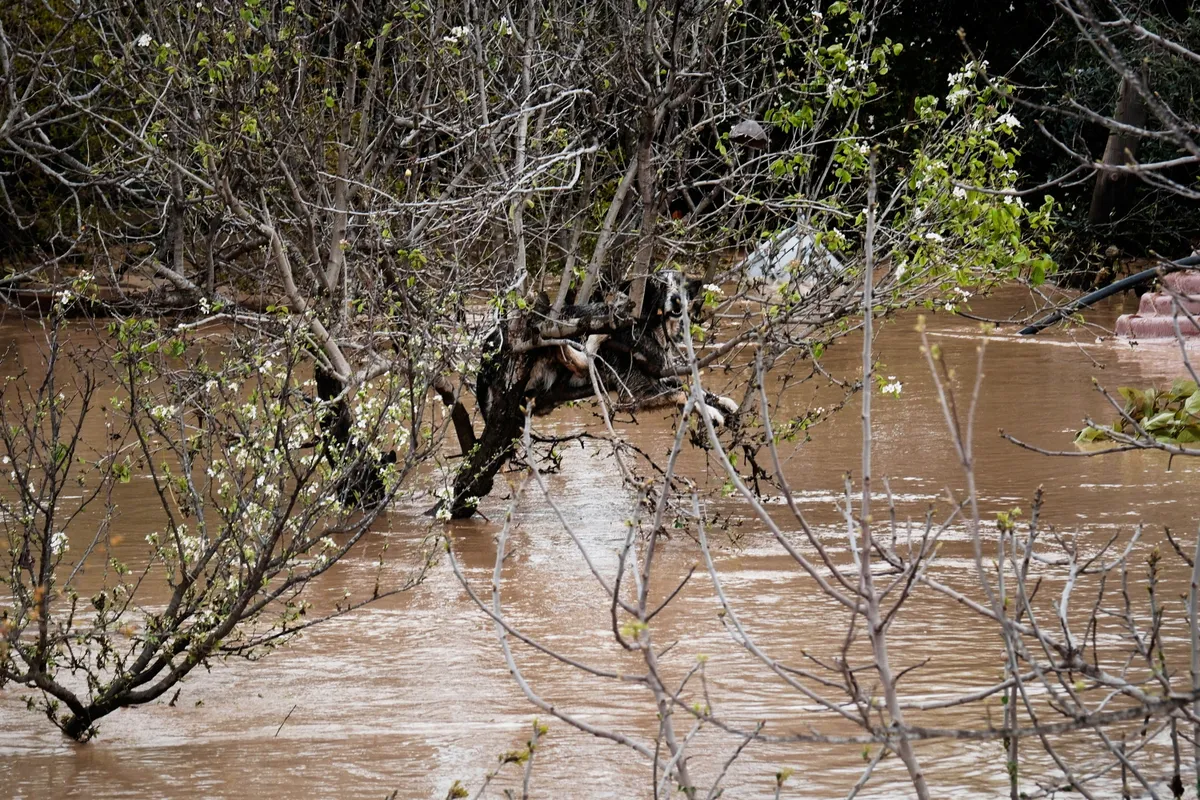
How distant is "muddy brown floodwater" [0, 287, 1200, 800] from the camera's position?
573 cm

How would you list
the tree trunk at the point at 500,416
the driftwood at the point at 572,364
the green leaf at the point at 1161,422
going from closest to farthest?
the driftwood at the point at 572,364
the tree trunk at the point at 500,416
the green leaf at the point at 1161,422

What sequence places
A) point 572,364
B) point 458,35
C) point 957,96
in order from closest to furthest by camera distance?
point 957,96 < point 458,35 < point 572,364

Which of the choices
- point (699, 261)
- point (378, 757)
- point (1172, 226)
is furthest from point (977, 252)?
point (1172, 226)

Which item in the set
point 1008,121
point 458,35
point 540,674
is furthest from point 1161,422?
point 540,674

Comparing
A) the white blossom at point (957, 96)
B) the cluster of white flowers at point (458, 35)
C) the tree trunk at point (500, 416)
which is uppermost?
the cluster of white flowers at point (458, 35)

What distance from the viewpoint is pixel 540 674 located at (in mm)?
6977

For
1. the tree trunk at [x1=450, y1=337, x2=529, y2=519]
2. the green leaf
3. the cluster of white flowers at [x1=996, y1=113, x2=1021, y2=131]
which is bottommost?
the green leaf

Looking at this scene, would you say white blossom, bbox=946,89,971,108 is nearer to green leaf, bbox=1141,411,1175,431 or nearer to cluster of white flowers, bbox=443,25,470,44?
cluster of white flowers, bbox=443,25,470,44

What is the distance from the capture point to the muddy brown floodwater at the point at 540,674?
5.73 metres

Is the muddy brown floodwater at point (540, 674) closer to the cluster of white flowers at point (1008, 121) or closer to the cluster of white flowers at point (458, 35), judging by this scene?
the cluster of white flowers at point (1008, 121)

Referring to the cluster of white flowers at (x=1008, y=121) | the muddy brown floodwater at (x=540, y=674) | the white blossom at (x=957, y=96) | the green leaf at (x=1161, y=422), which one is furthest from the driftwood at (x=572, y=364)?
the green leaf at (x=1161, y=422)

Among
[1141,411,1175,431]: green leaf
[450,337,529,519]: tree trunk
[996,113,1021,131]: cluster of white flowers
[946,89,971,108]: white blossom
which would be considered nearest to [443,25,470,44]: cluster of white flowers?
[450,337,529,519]: tree trunk

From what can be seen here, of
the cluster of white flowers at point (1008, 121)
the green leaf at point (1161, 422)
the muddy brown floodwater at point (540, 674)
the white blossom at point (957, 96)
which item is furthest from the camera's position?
the green leaf at point (1161, 422)

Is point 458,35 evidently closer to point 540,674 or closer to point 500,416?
point 500,416
